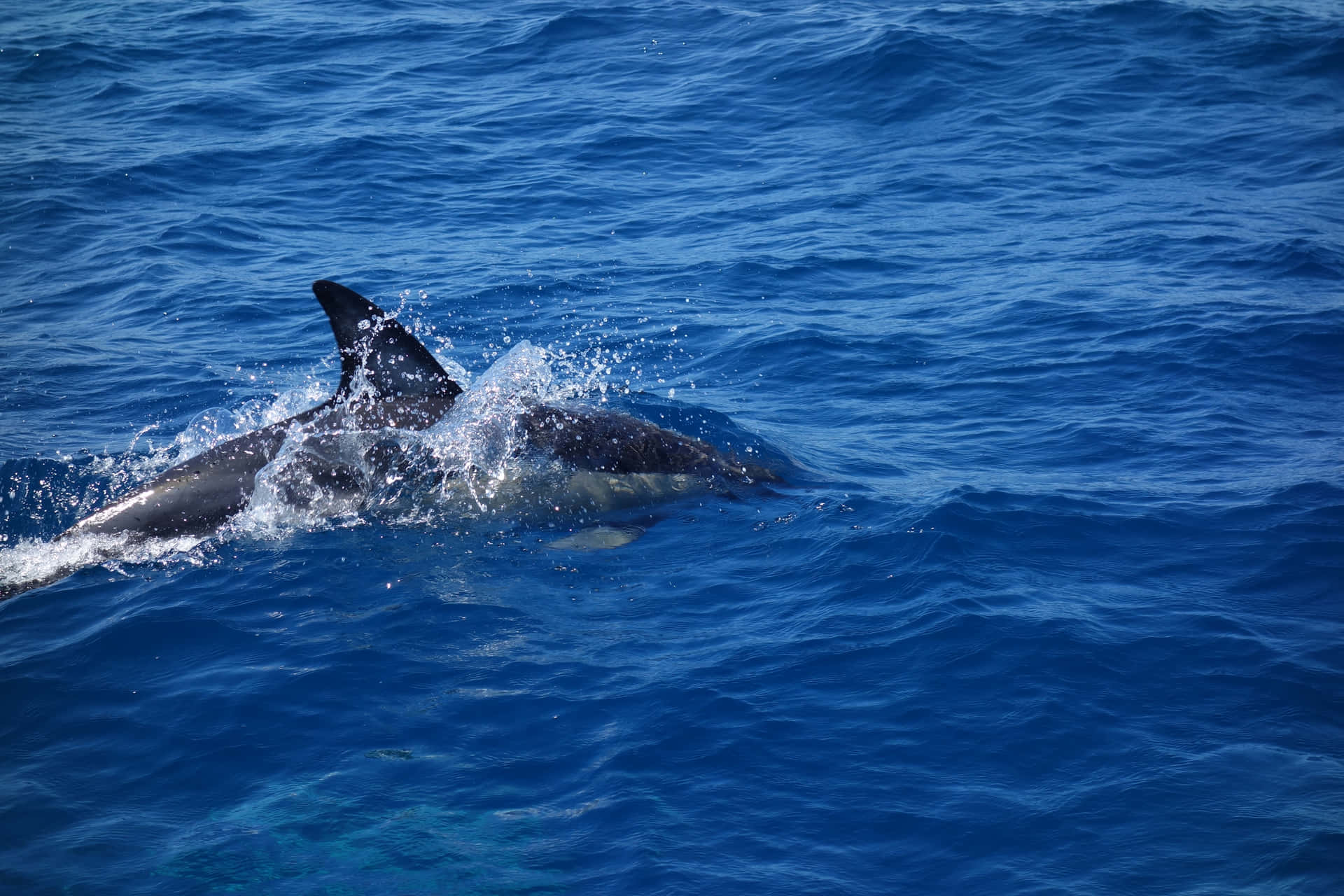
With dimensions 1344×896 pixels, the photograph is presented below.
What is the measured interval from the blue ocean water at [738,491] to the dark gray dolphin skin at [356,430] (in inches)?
12.4

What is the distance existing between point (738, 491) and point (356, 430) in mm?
3215

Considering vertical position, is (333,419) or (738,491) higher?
(333,419)

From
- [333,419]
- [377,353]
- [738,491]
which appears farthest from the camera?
[738,491]

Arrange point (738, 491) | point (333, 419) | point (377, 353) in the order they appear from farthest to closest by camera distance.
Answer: point (738, 491)
point (333, 419)
point (377, 353)

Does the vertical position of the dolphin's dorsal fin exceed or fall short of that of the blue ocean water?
it exceeds it

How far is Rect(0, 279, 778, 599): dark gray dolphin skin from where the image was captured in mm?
9375

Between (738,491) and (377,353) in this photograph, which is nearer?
(377,353)

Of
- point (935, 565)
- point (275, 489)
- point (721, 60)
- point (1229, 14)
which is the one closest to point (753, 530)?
point (935, 565)

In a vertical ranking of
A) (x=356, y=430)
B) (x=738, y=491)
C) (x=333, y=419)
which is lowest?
(x=738, y=491)

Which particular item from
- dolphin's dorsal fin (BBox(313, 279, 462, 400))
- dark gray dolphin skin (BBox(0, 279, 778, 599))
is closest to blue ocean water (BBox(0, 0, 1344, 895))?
dark gray dolphin skin (BBox(0, 279, 778, 599))

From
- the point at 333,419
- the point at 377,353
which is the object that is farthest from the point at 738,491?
the point at 333,419

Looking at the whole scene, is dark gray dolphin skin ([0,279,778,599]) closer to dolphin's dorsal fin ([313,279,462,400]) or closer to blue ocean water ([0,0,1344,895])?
dolphin's dorsal fin ([313,279,462,400])

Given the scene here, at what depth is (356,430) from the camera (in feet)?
32.0

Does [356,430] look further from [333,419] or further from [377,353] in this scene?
[377,353]
